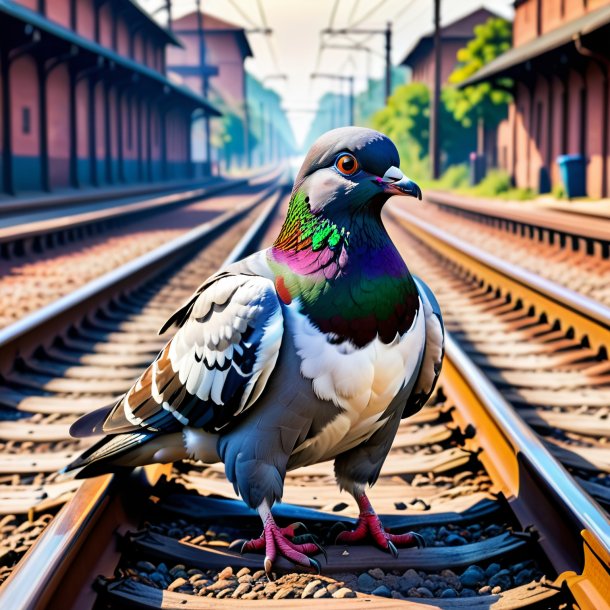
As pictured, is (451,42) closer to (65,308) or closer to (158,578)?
(65,308)

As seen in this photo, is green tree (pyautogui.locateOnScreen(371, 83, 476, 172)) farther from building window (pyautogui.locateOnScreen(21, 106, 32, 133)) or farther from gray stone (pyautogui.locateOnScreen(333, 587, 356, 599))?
gray stone (pyautogui.locateOnScreen(333, 587, 356, 599))

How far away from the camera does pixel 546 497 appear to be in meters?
2.80

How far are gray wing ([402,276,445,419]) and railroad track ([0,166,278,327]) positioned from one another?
15.9 ft

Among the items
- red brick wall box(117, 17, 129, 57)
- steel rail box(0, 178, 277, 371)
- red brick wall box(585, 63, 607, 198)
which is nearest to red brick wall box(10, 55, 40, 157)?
red brick wall box(585, 63, 607, 198)

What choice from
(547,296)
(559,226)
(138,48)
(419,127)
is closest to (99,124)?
(138,48)

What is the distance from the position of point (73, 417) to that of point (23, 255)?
786 cm

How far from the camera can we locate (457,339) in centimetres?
646

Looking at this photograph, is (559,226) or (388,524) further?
(559,226)

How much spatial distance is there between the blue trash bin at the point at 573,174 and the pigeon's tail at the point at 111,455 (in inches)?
860

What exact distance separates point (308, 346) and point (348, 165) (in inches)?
17.0

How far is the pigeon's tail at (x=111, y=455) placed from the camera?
262cm

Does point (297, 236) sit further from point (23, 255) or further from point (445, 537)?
point (23, 255)

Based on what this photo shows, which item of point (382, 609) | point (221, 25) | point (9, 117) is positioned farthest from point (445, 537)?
point (221, 25)

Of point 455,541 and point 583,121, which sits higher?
point 583,121
